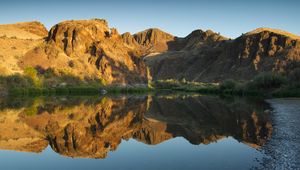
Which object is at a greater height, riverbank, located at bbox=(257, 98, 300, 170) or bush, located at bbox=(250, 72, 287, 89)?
bush, located at bbox=(250, 72, 287, 89)

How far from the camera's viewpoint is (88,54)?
12362 centimetres

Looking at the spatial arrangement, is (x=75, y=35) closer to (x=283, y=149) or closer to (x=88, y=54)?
(x=88, y=54)

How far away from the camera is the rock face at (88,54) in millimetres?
105688

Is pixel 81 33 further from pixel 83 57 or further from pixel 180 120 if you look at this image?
pixel 180 120

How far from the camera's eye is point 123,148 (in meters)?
17.3

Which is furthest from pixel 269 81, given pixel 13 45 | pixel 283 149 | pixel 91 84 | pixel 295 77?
pixel 13 45

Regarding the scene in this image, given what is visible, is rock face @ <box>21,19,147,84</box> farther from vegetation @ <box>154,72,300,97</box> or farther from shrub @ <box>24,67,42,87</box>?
vegetation @ <box>154,72,300,97</box>

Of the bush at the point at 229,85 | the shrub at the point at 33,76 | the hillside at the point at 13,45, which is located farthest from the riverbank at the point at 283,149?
the hillside at the point at 13,45

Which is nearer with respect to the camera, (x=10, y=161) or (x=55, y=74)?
(x=10, y=161)

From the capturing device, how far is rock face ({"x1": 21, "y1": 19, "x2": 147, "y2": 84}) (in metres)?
106

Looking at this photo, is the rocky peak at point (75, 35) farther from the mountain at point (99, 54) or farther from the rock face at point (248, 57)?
the rock face at point (248, 57)

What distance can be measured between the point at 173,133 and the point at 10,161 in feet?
35.6

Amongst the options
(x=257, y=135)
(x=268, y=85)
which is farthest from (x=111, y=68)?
(x=257, y=135)

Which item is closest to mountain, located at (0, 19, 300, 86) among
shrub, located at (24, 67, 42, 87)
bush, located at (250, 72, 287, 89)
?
shrub, located at (24, 67, 42, 87)
